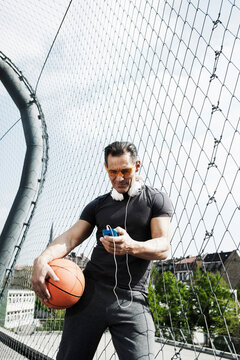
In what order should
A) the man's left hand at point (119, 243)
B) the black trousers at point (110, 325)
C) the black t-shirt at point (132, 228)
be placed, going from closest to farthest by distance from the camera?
the man's left hand at point (119, 243) < the black trousers at point (110, 325) < the black t-shirt at point (132, 228)

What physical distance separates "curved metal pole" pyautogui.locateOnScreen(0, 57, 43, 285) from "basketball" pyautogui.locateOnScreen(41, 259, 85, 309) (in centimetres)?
475

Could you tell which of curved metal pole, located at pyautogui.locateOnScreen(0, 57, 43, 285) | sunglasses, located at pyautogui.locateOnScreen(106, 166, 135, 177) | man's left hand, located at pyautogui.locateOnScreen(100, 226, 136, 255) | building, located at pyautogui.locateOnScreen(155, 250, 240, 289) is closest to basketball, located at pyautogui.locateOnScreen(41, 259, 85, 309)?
man's left hand, located at pyautogui.locateOnScreen(100, 226, 136, 255)

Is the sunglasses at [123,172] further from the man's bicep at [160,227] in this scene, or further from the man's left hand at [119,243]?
the man's left hand at [119,243]

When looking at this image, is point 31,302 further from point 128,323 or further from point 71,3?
point 128,323

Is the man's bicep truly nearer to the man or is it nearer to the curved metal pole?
the man

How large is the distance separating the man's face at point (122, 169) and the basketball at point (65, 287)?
0.45 meters

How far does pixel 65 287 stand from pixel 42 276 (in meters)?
0.11

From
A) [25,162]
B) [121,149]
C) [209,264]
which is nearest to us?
[121,149]

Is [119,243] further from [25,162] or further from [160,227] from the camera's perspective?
[25,162]

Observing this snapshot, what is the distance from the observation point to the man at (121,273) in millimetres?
1371

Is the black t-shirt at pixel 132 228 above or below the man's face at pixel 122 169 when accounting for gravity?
below

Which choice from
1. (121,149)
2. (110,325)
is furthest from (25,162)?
(110,325)

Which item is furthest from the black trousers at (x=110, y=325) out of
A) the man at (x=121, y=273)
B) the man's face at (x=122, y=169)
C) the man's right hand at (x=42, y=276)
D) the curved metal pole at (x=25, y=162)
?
the curved metal pole at (x=25, y=162)

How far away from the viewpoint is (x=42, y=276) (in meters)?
1.41
